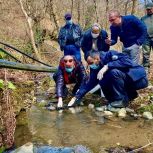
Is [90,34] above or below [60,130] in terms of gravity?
above

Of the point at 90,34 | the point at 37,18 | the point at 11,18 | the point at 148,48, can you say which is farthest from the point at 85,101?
the point at 11,18

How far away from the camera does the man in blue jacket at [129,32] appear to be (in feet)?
22.8

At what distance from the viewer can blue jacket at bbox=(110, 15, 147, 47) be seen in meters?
7.00

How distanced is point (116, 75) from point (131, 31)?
1577 mm

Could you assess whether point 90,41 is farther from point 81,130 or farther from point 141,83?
point 81,130

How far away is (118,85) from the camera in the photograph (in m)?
6.04

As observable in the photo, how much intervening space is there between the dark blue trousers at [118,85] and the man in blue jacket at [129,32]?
1263mm

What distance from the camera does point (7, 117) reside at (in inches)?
156

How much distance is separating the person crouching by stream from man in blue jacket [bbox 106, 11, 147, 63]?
3.72 feet

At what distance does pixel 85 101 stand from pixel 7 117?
2881 millimetres

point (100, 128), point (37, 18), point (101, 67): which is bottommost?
point (100, 128)

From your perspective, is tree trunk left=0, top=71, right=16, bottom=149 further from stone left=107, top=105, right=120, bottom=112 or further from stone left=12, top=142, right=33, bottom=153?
stone left=107, top=105, right=120, bottom=112

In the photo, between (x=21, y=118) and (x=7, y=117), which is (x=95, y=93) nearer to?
(x=21, y=118)

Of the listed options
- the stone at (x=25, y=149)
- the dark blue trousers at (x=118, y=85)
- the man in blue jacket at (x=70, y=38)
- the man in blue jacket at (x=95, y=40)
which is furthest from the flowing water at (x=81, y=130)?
the man in blue jacket at (x=70, y=38)
